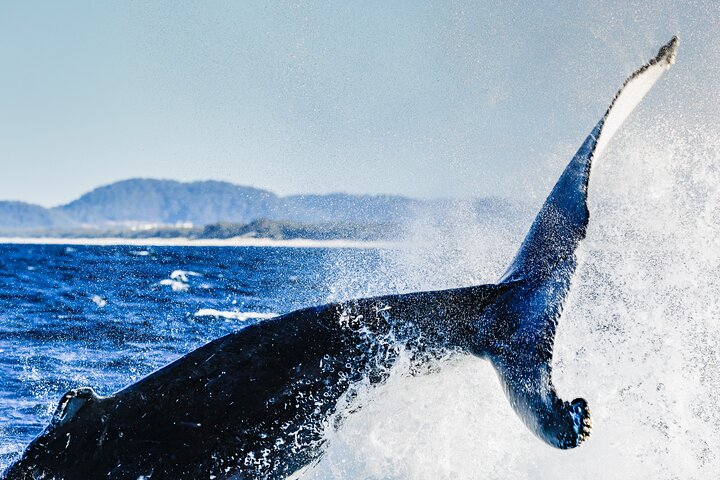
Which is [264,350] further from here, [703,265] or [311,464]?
[703,265]

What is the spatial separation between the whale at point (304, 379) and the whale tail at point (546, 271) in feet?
0.03

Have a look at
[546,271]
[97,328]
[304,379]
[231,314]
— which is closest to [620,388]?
[546,271]

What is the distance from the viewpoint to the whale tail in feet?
14.3

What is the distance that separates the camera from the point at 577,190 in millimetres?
5242

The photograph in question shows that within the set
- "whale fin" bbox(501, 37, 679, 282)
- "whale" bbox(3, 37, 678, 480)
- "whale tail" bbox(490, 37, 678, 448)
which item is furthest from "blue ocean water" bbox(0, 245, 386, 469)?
"whale fin" bbox(501, 37, 679, 282)

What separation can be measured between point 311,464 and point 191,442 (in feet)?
3.00

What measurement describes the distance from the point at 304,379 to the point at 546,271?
194 cm

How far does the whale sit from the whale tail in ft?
0.03

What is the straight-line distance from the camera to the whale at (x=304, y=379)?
412 cm

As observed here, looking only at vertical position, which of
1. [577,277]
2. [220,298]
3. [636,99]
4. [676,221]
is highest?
[636,99]

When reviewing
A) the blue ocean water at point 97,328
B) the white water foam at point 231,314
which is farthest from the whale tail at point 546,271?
the white water foam at point 231,314

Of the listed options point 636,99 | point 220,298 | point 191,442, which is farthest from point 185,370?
point 220,298

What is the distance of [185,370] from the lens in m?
4.38

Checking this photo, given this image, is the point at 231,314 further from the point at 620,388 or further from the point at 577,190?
the point at 577,190
